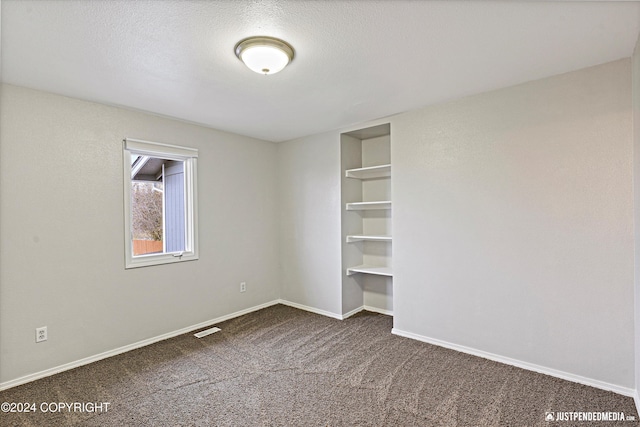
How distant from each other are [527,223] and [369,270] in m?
1.79

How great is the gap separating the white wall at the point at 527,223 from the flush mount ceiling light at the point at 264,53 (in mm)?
1761

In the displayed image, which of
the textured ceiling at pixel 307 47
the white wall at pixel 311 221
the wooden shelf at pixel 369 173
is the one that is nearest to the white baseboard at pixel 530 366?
the white wall at pixel 311 221

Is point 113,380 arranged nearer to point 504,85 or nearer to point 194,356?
point 194,356

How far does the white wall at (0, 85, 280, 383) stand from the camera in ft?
8.20

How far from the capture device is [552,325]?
253 cm

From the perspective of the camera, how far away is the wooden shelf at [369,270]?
377 cm

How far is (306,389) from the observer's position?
2406 millimetres

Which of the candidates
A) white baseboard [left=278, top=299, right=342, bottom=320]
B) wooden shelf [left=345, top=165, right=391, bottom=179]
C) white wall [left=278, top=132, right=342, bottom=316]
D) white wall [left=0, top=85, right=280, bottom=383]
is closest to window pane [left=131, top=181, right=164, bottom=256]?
white wall [left=0, top=85, right=280, bottom=383]

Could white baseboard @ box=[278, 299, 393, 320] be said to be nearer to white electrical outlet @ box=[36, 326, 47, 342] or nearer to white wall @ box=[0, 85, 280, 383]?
Answer: white wall @ box=[0, 85, 280, 383]

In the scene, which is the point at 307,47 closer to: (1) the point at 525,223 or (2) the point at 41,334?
(1) the point at 525,223

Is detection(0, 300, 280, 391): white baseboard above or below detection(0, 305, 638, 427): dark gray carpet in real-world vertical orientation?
above

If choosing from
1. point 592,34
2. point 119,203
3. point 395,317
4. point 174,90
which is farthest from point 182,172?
point 592,34

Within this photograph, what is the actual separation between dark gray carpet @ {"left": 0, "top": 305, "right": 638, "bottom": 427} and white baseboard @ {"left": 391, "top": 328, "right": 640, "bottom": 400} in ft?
0.21

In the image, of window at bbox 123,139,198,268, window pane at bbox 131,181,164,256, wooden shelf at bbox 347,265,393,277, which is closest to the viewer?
window at bbox 123,139,198,268
